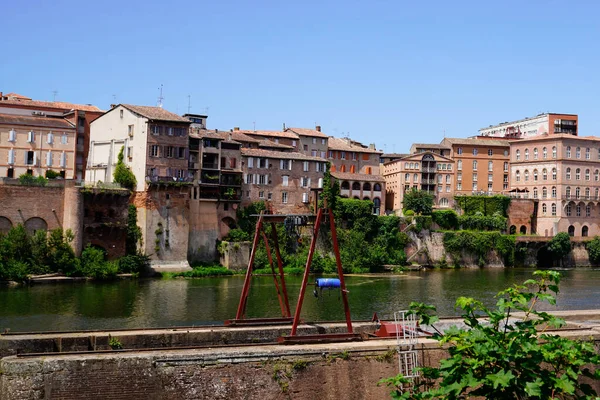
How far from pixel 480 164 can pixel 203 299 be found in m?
61.8

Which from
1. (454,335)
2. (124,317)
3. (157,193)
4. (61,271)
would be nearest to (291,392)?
(454,335)

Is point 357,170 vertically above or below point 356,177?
above

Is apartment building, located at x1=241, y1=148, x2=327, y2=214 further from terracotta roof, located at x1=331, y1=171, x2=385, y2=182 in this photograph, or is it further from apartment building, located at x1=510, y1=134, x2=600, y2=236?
apartment building, located at x1=510, y1=134, x2=600, y2=236

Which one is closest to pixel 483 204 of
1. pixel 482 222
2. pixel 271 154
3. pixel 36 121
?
pixel 482 222

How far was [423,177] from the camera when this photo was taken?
302ft

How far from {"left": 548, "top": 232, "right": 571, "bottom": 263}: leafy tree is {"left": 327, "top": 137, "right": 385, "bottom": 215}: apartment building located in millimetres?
19406

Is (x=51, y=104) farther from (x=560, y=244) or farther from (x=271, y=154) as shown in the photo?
(x=560, y=244)

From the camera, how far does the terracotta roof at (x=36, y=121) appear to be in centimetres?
7216

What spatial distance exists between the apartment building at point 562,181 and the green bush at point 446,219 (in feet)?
36.1

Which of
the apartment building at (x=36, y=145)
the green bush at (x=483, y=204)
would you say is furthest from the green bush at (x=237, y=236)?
the green bush at (x=483, y=204)

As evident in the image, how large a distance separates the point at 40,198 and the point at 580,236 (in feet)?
204

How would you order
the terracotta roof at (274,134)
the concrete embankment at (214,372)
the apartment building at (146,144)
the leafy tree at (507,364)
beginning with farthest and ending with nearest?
the terracotta roof at (274,134), the apartment building at (146,144), the concrete embankment at (214,372), the leafy tree at (507,364)

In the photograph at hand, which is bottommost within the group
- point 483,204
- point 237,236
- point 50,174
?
point 237,236

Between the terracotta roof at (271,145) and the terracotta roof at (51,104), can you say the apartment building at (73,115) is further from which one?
the terracotta roof at (271,145)
